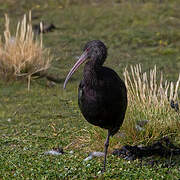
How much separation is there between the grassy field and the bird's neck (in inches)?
38.8

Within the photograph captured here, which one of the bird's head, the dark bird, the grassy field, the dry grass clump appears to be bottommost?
the grassy field

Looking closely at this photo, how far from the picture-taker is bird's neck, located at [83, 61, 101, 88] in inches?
209

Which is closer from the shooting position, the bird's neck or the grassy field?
the bird's neck

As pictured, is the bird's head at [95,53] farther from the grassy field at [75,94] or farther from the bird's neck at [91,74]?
the grassy field at [75,94]

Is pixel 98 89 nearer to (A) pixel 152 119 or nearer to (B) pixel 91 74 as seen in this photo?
(B) pixel 91 74

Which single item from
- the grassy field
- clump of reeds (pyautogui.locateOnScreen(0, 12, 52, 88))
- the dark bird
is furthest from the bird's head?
clump of reeds (pyautogui.locateOnScreen(0, 12, 52, 88))

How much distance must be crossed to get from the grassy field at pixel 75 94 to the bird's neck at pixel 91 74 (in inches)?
38.8

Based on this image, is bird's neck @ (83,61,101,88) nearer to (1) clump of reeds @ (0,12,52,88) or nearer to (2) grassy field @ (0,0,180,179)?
(2) grassy field @ (0,0,180,179)

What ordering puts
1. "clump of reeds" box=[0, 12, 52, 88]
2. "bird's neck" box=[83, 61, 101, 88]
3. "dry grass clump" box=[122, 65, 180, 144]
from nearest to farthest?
"bird's neck" box=[83, 61, 101, 88] → "dry grass clump" box=[122, 65, 180, 144] → "clump of reeds" box=[0, 12, 52, 88]

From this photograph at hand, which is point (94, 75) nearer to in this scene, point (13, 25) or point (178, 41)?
point (178, 41)

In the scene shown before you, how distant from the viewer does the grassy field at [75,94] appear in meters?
5.80

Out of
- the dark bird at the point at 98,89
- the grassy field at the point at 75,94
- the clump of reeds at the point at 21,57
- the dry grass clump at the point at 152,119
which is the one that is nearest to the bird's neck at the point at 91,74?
the dark bird at the point at 98,89

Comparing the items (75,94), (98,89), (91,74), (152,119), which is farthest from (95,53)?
(75,94)

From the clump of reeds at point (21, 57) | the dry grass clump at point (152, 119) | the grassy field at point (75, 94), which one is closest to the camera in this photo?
the grassy field at point (75, 94)
